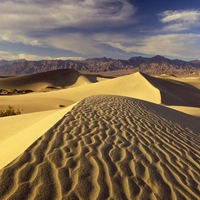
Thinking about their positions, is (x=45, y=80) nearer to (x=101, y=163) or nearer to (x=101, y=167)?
(x=101, y=163)

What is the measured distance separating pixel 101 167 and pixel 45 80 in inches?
2394

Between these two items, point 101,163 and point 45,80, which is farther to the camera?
point 45,80

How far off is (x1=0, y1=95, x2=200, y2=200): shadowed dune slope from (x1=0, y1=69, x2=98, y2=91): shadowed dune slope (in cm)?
4888

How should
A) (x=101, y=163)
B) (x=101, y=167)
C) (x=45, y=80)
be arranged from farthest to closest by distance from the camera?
(x=45, y=80)
(x=101, y=163)
(x=101, y=167)

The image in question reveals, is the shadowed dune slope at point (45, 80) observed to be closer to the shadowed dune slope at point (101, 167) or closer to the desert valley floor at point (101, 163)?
the desert valley floor at point (101, 163)

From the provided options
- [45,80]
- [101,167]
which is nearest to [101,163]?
[101,167]

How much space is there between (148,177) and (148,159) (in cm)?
65

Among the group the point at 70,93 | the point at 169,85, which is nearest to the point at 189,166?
the point at 70,93

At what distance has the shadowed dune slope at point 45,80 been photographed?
53.3m

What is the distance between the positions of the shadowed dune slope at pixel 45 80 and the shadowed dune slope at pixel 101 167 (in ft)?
160

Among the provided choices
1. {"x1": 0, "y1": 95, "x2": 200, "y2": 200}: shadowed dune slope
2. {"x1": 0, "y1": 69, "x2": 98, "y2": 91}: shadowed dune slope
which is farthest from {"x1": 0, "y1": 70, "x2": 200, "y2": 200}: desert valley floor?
{"x1": 0, "y1": 69, "x2": 98, "y2": 91}: shadowed dune slope

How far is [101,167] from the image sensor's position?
132 inches

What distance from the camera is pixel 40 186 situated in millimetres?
2670

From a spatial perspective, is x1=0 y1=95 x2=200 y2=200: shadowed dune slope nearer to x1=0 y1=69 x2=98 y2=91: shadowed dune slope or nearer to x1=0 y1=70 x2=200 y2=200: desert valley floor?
x1=0 y1=70 x2=200 y2=200: desert valley floor
